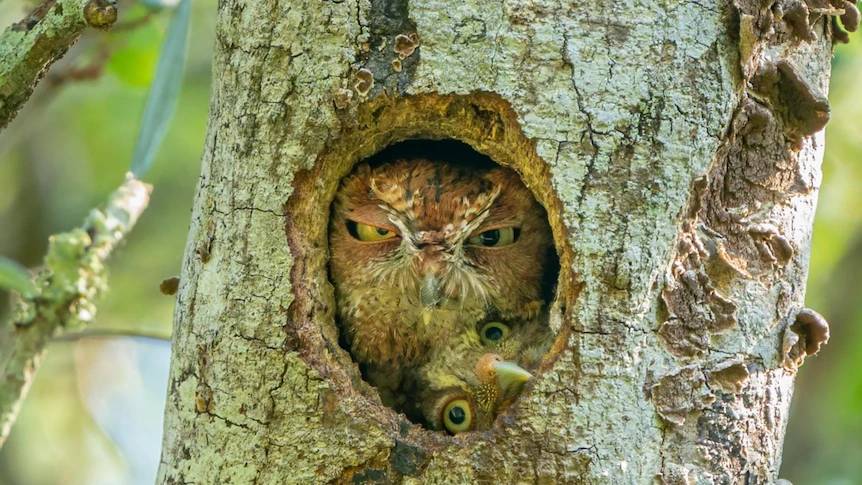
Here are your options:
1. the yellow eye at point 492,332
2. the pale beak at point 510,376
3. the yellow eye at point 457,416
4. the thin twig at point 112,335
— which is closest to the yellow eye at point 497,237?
the yellow eye at point 492,332

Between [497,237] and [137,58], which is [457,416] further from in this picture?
[137,58]

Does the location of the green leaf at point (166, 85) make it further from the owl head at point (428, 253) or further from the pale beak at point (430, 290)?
the pale beak at point (430, 290)

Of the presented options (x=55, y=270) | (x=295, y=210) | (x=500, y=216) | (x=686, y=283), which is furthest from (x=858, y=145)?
(x=55, y=270)

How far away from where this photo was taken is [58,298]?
9.82 feet

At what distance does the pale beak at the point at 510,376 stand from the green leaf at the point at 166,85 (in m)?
1.46

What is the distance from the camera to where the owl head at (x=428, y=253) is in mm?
3768

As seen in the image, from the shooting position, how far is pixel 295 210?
3098mm

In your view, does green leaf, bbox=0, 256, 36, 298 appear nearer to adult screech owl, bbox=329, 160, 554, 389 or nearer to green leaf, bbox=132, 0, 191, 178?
green leaf, bbox=132, 0, 191, 178

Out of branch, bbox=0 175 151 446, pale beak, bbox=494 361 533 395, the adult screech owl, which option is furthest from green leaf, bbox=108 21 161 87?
pale beak, bbox=494 361 533 395

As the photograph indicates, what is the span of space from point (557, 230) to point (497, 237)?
3.39ft

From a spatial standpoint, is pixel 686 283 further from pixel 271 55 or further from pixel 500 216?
pixel 271 55

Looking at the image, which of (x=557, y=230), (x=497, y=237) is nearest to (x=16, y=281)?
(x=557, y=230)

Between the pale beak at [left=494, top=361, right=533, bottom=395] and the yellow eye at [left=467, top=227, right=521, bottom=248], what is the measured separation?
2.37 ft

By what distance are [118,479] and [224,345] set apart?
5.64m
